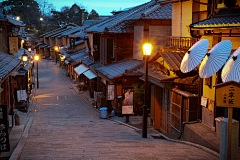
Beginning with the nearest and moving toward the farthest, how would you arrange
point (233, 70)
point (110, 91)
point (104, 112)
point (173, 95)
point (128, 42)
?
point (233, 70), point (173, 95), point (104, 112), point (110, 91), point (128, 42)

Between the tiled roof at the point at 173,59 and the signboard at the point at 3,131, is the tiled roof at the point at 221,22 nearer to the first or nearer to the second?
the tiled roof at the point at 173,59

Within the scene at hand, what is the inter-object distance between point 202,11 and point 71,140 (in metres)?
9.21

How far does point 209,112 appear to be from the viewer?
1255cm

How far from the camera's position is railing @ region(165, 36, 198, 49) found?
14255 mm

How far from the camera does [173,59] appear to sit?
14570 mm

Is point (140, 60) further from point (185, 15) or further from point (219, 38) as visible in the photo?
point (219, 38)

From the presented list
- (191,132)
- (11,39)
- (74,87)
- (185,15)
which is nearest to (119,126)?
(191,132)

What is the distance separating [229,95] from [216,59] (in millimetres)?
2173

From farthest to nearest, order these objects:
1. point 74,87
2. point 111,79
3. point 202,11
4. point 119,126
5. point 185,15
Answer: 1. point 74,87
2. point 111,79
3. point 119,126
4. point 185,15
5. point 202,11

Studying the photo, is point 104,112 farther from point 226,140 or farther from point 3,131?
point 226,140

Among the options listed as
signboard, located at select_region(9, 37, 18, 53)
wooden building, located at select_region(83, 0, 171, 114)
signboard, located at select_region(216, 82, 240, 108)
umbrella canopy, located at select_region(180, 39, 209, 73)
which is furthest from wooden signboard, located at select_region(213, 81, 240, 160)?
signboard, located at select_region(9, 37, 18, 53)

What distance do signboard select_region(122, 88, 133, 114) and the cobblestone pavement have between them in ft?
4.09

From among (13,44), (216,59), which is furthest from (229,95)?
(13,44)

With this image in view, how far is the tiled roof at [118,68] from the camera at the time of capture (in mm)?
21294
